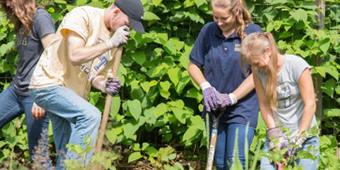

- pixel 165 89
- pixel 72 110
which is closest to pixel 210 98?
pixel 72 110

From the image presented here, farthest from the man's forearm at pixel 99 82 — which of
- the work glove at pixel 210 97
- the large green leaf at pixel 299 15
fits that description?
the large green leaf at pixel 299 15

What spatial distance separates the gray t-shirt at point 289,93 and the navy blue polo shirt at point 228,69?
0.35 metres

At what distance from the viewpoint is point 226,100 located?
4.59 metres

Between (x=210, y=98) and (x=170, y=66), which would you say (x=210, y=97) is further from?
(x=170, y=66)

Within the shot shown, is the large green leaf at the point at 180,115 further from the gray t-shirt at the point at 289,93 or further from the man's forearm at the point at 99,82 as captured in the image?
the gray t-shirt at the point at 289,93

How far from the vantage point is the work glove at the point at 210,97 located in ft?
15.1

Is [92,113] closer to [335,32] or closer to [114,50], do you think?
[114,50]

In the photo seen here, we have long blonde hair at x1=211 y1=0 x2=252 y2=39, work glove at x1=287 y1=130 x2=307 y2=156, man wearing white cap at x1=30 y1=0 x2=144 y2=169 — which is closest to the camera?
work glove at x1=287 y1=130 x2=307 y2=156

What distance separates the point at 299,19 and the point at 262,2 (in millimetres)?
373

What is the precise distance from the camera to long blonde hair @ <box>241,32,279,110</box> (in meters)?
4.12

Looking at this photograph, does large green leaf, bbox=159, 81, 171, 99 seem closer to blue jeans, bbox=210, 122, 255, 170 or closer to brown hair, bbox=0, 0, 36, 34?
blue jeans, bbox=210, 122, 255, 170

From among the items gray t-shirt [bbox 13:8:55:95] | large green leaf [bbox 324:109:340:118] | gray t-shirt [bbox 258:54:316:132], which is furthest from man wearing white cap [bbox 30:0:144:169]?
large green leaf [bbox 324:109:340:118]

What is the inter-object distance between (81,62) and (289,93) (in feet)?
3.71

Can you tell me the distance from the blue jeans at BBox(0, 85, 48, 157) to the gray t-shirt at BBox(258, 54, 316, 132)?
141 centimetres
